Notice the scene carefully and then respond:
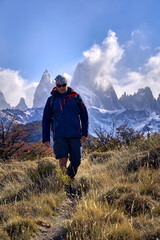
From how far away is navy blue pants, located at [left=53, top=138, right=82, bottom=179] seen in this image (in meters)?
4.03

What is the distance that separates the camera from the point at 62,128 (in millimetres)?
4023

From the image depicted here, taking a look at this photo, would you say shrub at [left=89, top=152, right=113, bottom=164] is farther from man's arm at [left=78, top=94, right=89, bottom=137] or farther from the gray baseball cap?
the gray baseball cap

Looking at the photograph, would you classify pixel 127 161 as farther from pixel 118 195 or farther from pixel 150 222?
pixel 150 222

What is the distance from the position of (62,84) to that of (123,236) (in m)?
3.10

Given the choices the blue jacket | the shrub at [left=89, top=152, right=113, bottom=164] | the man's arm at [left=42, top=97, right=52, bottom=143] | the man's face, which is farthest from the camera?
the shrub at [left=89, top=152, right=113, bottom=164]

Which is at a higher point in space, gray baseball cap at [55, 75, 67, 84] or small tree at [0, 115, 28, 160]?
gray baseball cap at [55, 75, 67, 84]

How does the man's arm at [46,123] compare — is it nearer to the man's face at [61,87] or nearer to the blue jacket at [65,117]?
the blue jacket at [65,117]

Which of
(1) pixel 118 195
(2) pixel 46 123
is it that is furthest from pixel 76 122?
(1) pixel 118 195

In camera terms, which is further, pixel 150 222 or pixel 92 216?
pixel 92 216

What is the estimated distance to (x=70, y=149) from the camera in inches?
167

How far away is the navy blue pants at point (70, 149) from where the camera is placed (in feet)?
13.2

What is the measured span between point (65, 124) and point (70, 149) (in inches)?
23.9

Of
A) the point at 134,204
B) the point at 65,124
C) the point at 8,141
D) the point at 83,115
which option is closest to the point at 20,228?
the point at 134,204

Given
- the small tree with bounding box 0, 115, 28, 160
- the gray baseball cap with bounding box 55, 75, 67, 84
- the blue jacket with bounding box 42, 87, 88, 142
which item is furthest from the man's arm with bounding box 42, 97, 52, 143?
the small tree with bounding box 0, 115, 28, 160
